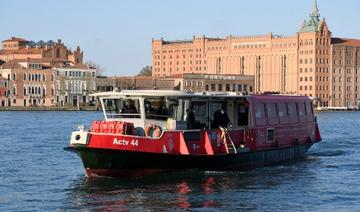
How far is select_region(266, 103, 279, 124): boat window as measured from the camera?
31.4 meters

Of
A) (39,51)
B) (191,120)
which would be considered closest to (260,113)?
(191,120)

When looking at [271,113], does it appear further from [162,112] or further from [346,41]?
[346,41]

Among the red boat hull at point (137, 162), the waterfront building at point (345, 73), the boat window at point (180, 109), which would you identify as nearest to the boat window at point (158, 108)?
the boat window at point (180, 109)

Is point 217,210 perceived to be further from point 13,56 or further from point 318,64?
point 318,64

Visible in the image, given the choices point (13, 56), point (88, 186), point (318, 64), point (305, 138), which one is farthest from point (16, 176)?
point (318, 64)

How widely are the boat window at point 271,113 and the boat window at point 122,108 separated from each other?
6491mm

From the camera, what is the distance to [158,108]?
88.1 ft

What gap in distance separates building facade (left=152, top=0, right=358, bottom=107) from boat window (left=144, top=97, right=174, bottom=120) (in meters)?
154

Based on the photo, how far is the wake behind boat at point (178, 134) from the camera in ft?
81.6

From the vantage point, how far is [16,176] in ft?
89.2

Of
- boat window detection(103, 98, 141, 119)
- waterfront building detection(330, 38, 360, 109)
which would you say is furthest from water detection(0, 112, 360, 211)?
waterfront building detection(330, 38, 360, 109)

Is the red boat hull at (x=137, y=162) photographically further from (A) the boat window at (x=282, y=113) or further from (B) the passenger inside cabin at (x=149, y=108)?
(A) the boat window at (x=282, y=113)

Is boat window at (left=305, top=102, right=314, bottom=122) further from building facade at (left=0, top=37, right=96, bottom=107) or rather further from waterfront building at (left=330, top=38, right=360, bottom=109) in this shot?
waterfront building at (left=330, top=38, right=360, bottom=109)

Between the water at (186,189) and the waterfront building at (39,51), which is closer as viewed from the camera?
the water at (186,189)
